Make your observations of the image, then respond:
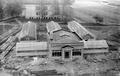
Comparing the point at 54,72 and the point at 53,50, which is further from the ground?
the point at 53,50

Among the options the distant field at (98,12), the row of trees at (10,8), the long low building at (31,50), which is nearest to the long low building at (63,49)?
the long low building at (31,50)

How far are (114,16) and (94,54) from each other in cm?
3024

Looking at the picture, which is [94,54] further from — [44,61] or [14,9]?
[14,9]

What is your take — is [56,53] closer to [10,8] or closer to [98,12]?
[10,8]

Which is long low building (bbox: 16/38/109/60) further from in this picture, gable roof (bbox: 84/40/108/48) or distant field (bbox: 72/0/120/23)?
distant field (bbox: 72/0/120/23)

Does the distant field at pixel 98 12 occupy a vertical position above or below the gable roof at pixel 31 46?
below

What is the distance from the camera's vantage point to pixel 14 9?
174 feet

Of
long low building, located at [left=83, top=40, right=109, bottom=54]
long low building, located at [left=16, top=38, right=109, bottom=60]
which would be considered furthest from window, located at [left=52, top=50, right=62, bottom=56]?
long low building, located at [left=83, top=40, right=109, bottom=54]

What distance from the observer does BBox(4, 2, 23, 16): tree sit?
5284cm

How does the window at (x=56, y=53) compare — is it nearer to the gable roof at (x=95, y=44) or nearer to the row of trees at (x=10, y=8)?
the gable roof at (x=95, y=44)

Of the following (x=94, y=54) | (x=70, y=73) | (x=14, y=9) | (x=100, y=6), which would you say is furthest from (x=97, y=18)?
(x=70, y=73)

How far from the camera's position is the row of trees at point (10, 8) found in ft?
173

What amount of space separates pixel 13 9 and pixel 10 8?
0.98 meters

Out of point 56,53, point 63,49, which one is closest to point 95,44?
point 63,49
